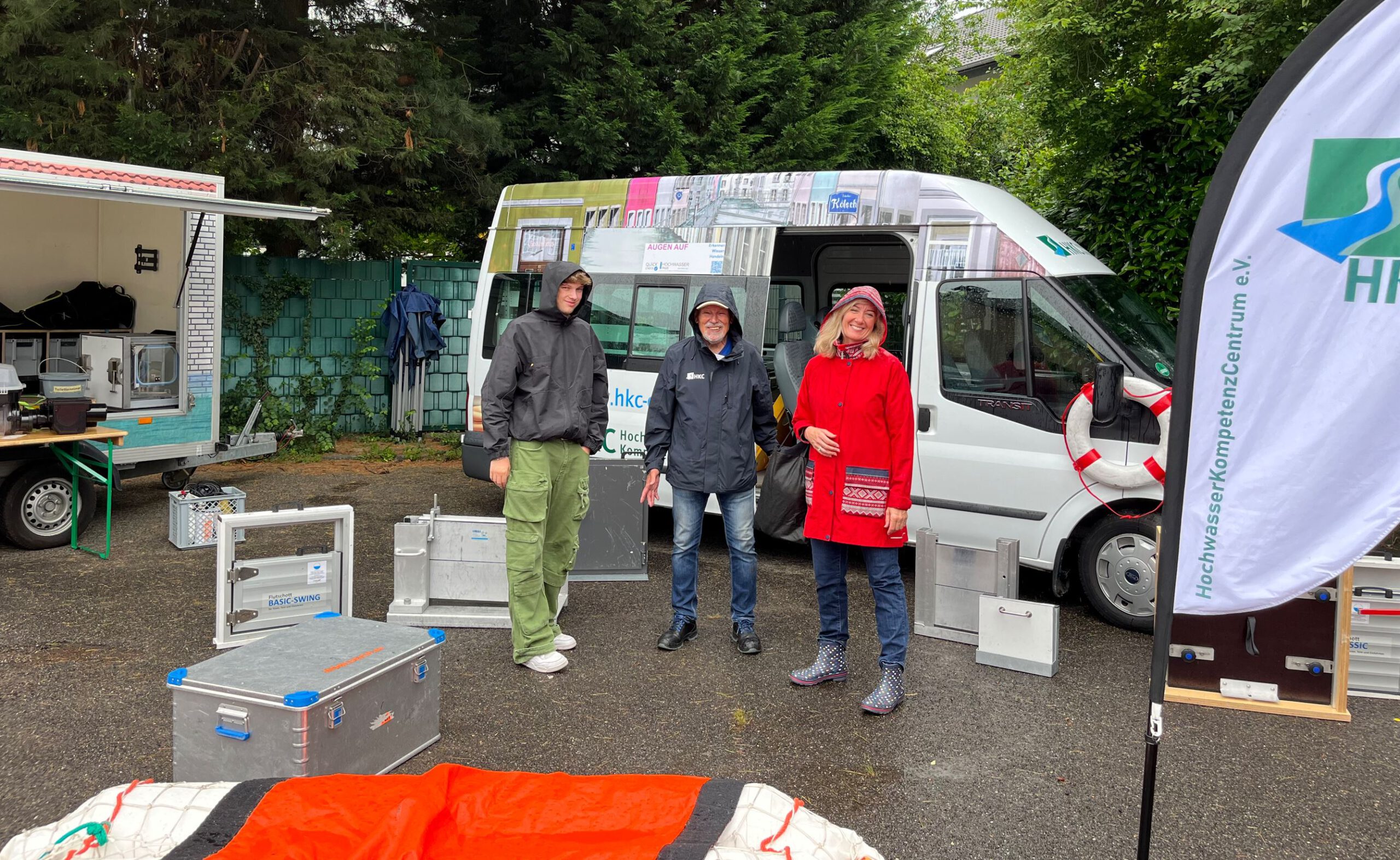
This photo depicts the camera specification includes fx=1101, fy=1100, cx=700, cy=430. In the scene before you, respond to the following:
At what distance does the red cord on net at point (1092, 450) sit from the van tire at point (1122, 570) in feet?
→ 0.15

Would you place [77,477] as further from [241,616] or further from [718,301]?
[718,301]

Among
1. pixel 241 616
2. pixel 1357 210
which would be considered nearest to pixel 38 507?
pixel 241 616

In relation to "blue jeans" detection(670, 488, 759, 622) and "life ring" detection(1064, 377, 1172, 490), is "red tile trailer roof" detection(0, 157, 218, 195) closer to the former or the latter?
"blue jeans" detection(670, 488, 759, 622)

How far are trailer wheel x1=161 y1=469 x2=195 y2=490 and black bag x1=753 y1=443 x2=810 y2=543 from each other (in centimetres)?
532

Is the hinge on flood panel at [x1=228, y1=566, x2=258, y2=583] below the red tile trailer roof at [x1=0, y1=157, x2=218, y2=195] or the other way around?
below

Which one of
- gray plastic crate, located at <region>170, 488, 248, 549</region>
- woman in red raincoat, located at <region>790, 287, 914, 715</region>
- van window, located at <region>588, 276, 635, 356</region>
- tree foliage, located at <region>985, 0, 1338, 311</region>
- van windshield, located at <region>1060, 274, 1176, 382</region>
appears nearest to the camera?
woman in red raincoat, located at <region>790, 287, 914, 715</region>

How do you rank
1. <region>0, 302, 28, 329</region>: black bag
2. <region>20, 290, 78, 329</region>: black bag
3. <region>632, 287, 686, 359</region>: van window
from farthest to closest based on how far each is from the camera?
<region>20, 290, 78, 329</region>: black bag → <region>0, 302, 28, 329</region>: black bag → <region>632, 287, 686, 359</region>: van window

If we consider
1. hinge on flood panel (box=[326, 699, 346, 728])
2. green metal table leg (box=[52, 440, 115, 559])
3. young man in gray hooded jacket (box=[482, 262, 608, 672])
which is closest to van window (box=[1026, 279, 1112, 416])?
young man in gray hooded jacket (box=[482, 262, 608, 672])

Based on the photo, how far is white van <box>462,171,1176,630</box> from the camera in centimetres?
620

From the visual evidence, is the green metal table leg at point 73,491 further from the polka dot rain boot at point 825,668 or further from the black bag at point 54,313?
the polka dot rain boot at point 825,668

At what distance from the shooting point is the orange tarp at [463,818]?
2.75 meters

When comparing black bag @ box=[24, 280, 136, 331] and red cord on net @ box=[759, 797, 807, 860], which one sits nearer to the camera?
red cord on net @ box=[759, 797, 807, 860]

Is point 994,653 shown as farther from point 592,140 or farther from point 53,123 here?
point 53,123

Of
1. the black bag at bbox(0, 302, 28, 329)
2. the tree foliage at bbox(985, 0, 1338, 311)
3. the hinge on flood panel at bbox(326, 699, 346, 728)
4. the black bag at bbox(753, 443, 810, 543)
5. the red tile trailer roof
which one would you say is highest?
the tree foliage at bbox(985, 0, 1338, 311)
